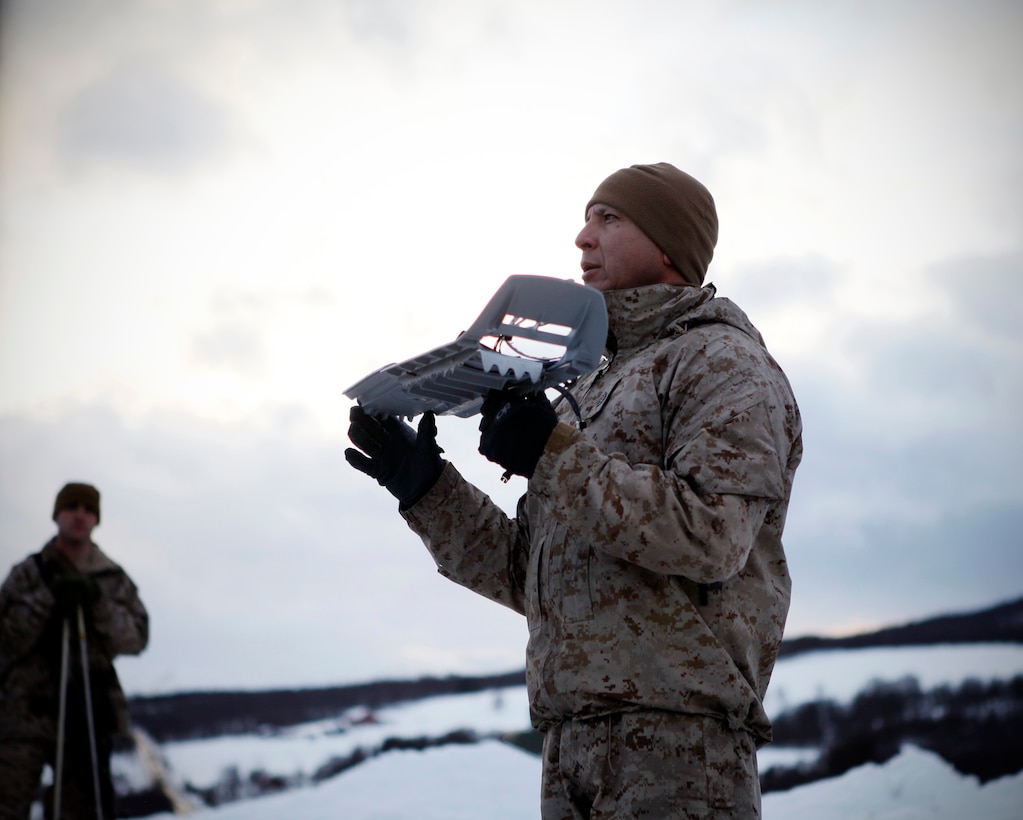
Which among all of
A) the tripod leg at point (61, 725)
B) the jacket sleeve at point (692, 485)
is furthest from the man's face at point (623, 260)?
the tripod leg at point (61, 725)

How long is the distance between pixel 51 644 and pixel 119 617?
23cm

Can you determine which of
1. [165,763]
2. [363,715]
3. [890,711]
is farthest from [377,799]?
[890,711]

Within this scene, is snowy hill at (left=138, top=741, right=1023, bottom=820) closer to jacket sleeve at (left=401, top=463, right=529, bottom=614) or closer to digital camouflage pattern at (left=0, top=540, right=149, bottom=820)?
digital camouflage pattern at (left=0, top=540, right=149, bottom=820)

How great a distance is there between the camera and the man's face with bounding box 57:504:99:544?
382 centimetres

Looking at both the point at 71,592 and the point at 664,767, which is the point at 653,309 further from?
the point at 71,592

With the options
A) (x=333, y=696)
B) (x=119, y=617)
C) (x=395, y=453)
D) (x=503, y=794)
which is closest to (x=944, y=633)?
(x=503, y=794)

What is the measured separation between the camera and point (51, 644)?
3.70 metres

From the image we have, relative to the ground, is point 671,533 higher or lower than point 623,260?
lower

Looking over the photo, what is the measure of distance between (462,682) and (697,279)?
3073mm

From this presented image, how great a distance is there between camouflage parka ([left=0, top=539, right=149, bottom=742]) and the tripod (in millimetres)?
34

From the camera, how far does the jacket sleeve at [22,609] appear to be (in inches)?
145

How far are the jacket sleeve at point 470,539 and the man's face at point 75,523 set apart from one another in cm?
257

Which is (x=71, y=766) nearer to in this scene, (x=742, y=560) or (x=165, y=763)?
(x=165, y=763)

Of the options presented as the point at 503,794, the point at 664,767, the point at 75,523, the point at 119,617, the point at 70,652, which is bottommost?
the point at 503,794
